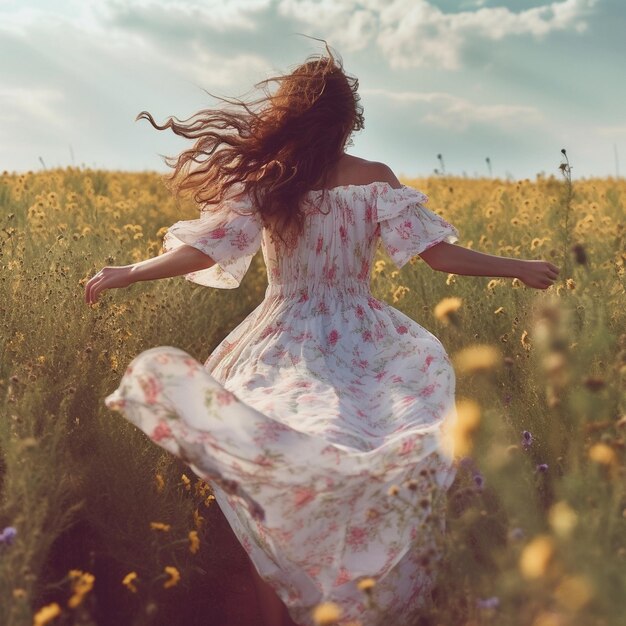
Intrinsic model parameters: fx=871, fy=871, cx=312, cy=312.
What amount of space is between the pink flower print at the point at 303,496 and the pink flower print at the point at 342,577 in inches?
9.0

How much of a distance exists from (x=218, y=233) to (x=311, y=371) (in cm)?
61

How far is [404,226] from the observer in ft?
9.82

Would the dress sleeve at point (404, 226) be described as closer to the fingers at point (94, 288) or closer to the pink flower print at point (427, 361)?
the pink flower print at point (427, 361)

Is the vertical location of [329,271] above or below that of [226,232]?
below

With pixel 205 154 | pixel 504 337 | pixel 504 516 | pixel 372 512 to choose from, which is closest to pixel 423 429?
pixel 372 512

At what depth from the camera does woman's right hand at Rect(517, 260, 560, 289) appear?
9.17 feet

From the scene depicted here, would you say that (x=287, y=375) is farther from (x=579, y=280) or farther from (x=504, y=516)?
(x=579, y=280)

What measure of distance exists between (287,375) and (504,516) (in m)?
0.76

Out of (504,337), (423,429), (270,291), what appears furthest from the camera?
(504,337)

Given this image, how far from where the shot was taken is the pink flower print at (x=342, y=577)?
224 centimetres

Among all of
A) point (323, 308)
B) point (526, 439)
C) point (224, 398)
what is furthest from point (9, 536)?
point (526, 439)

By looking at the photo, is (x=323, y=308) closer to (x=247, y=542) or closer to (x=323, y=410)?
(x=323, y=410)

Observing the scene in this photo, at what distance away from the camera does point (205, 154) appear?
10.3 feet

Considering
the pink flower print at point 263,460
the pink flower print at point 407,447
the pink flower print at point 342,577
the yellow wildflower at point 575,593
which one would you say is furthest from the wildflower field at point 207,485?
the pink flower print at point 263,460
